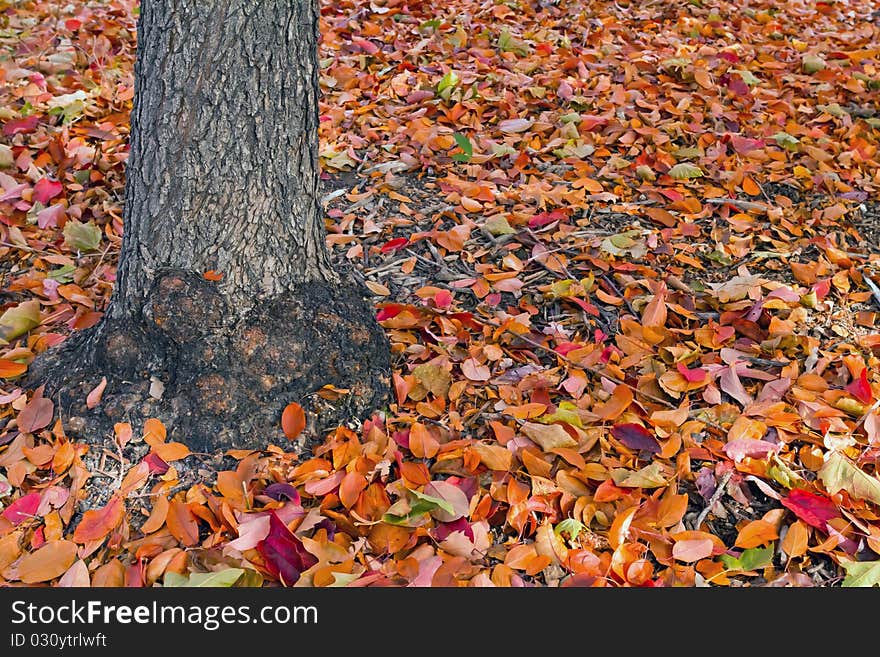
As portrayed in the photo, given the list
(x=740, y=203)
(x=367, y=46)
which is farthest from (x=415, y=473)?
(x=367, y=46)

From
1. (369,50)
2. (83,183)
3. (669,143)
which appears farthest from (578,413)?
(369,50)

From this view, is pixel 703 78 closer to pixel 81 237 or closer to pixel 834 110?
pixel 834 110

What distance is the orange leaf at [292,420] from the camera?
1.96 m

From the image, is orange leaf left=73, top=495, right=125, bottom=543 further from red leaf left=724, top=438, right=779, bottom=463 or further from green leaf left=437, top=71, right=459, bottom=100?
green leaf left=437, top=71, right=459, bottom=100

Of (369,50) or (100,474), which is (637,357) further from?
(369,50)

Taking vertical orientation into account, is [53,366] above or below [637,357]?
below

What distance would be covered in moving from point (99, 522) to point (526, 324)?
1256mm

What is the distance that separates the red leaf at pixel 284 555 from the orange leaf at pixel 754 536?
3.10 feet

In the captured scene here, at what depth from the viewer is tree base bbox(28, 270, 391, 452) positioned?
6.43 feet

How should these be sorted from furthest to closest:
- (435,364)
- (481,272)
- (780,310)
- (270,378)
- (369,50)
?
(369,50) < (481,272) < (780,310) < (435,364) < (270,378)

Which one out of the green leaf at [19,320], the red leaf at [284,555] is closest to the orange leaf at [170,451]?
the red leaf at [284,555]

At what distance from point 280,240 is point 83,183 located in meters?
1.36

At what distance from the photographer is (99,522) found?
5.83 feet

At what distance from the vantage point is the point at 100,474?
1.90 m
